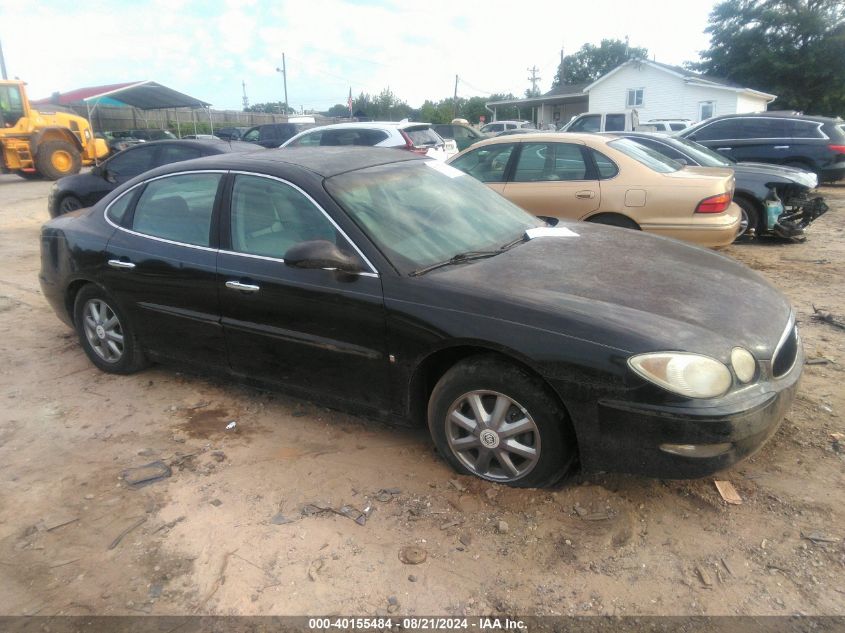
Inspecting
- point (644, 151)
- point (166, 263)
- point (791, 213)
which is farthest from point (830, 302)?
point (166, 263)

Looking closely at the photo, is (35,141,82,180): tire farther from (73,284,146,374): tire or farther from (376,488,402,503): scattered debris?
(376,488,402,503): scattered debris

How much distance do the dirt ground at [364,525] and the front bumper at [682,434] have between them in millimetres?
322

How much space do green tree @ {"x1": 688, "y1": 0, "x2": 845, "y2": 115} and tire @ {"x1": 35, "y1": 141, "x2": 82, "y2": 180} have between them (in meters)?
35.8

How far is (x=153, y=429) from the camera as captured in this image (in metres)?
3.78

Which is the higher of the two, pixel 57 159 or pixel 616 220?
pixel 57 159

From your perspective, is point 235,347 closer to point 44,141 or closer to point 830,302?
point 830,302

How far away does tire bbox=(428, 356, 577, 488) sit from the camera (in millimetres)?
2775

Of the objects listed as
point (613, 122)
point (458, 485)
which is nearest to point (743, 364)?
point (458, 485)

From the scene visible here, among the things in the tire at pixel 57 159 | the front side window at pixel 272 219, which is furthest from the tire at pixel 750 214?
the tire at pixel 57 159

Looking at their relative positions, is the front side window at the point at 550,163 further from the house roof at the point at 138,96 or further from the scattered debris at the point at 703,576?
the house roof at the point at 138,96

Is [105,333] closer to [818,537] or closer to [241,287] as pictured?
[241,287]

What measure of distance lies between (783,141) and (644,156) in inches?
301

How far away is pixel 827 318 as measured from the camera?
202 inches

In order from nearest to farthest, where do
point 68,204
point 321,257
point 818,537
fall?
1. point 818,537
2. point 321,257
3. point 68,204
